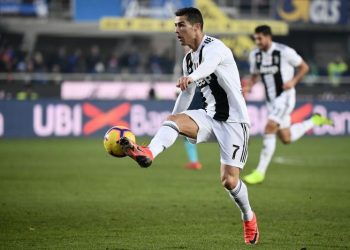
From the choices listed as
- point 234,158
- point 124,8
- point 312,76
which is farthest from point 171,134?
point 312,76

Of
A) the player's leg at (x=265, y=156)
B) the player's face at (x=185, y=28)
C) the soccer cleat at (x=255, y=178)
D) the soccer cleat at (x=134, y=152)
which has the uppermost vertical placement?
the player's face at (x=185, y=28)

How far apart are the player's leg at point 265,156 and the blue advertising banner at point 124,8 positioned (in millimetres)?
18542

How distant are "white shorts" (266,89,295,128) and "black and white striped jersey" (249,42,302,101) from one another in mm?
121

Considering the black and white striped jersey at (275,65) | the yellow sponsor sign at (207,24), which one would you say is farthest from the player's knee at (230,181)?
the yellow sponsor sign at (207,24)

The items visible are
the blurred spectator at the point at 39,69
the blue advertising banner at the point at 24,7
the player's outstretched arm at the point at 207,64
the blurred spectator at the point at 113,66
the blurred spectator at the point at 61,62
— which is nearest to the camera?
the player's outstretched arm at the point at 207,64

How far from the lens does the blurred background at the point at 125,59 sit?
26031 mm

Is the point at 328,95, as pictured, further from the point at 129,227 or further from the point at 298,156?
the point at 129,227

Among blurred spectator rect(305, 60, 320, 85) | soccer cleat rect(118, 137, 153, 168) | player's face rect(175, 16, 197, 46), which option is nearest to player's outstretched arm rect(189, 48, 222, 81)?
player's face rect(175, 16, 197, 46)

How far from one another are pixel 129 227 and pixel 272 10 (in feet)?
98.9

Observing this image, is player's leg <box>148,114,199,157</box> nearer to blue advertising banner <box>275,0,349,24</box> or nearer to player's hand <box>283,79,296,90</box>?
player's hand <box>283,79,296,90</box>

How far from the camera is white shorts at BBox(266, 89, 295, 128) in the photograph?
1510 centimetres

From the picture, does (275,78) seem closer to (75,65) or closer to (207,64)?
(207,64)

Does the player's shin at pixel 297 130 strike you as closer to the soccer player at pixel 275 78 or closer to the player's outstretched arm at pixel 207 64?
the soccer player at pixel 275 78

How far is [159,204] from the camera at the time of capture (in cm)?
1196
